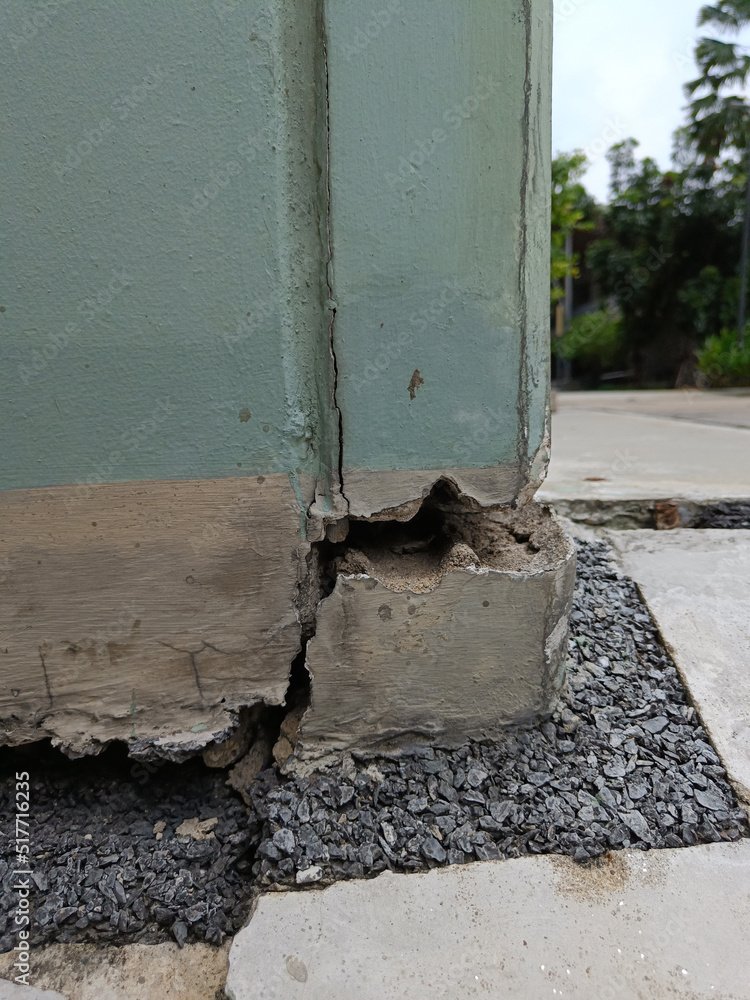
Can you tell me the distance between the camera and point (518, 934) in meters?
1.23

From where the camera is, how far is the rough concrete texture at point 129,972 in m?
1.27

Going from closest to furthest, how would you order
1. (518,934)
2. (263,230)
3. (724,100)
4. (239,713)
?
1. (518,934)
2. (263,230)
3. (239,713)
4. (724,100)

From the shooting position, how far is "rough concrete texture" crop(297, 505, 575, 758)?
5.24 ft

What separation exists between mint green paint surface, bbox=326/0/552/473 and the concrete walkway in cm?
108

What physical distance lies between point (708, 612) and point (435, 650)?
3.16ft

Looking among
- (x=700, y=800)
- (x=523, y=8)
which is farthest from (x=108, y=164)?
(x=700, y=800)

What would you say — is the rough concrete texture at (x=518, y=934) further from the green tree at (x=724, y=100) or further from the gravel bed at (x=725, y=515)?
the green tree at (x=724, y=100)

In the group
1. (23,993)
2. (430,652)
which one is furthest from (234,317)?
(23,993)

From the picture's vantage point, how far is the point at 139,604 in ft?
5.25

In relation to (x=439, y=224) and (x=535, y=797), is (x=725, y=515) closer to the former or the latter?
(x=535, y=797)

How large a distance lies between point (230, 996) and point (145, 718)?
70 centimetres

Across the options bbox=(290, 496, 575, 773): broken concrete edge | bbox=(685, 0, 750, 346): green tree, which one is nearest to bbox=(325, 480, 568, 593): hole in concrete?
bbox=(290, 496, 575, 773): broken concrete edge

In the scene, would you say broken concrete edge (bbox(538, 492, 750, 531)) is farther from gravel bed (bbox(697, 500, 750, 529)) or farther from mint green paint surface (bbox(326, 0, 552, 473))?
mint green paint surface (bbox(326, 0, 552, 473))

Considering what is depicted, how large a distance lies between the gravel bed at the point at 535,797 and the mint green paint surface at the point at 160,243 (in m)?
0.86
